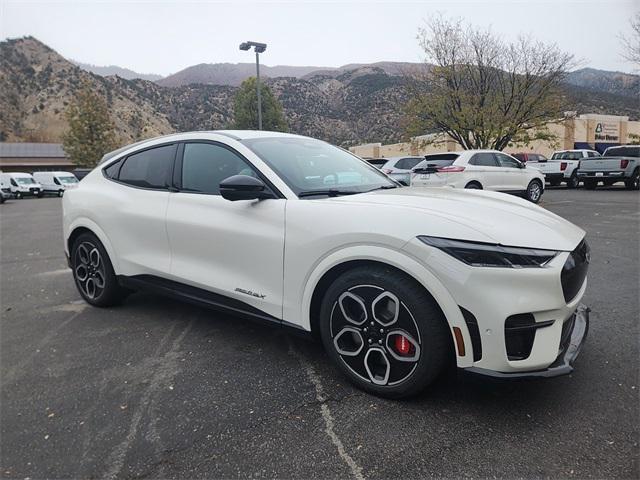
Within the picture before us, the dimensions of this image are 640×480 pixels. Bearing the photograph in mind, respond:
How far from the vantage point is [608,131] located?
3975 centimetres

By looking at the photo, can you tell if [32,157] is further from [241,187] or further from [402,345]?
[402,345]

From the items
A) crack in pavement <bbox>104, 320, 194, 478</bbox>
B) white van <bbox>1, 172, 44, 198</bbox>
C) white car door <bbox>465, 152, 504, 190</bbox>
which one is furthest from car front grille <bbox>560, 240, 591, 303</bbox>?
white van <bbox>1, 172, 44, 198</bbox>

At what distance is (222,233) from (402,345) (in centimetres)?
144

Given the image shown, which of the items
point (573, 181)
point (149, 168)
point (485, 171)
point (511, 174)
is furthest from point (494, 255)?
point (573, 181)

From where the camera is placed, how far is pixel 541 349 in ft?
6.80

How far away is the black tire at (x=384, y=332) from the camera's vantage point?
219 cm

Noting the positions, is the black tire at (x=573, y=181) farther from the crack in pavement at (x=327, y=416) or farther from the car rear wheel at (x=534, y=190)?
the crack in pavement at (x=327, y=416)

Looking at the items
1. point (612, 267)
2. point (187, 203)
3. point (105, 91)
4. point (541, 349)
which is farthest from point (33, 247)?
point (105, 91)

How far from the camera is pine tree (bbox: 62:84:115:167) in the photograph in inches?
1930

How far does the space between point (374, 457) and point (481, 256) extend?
1065 millimetres

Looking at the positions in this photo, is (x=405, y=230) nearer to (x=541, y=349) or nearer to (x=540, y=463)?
(x=541, y=349)

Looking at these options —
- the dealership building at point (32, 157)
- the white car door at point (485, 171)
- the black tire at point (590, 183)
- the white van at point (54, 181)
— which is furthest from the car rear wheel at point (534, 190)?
the dealership building at point (32, 157)

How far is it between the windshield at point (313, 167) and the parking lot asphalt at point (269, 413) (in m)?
1.20

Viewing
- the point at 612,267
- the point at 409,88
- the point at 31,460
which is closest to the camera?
the point at 31,460
